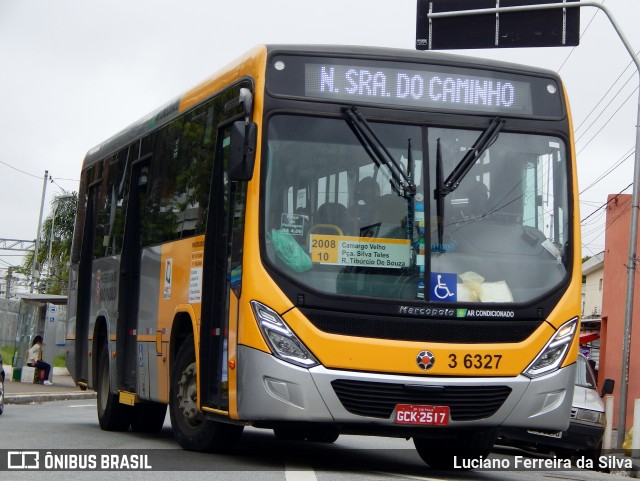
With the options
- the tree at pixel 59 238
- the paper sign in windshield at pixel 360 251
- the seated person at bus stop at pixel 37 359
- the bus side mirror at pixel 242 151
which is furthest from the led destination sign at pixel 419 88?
the tree at pixel 59 238

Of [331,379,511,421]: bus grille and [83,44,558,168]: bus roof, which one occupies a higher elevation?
[83,44,558,168]: bus roof

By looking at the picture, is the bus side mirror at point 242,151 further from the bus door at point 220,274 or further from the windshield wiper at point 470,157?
the windshield wiper at point 470,157

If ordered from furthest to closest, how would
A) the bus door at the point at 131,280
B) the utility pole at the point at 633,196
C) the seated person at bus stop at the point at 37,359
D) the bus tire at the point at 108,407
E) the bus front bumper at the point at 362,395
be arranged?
the seated person at bus stop at the point at 37,359, the utility pole at the point at 633,196, the bus tire at the point at 108,407, the bus door at the point at 131,280, the bus front bumper at the point at 362,395

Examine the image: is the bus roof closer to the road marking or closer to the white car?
the road marking

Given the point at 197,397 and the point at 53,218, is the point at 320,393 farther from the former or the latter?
the point at 53,218

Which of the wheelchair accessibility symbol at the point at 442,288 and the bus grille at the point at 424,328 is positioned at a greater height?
the wheelchair accessibility symbol at the point at 442,288

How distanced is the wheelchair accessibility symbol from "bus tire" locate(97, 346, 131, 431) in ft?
19.3

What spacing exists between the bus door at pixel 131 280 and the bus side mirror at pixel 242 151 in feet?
12.8

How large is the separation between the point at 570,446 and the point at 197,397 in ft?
29.9

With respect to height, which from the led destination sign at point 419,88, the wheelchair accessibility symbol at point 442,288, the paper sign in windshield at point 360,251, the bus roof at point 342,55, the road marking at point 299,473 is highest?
the bus roof at point 342,55

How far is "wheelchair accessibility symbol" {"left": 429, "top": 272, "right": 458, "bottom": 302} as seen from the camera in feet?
32.1

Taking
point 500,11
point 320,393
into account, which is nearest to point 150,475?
point 320,393

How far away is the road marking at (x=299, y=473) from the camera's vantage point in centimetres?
905

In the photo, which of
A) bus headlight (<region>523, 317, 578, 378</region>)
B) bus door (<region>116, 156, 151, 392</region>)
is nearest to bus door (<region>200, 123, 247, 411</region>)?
bus headlight (<region>523, 317, 578, 378</region>)
